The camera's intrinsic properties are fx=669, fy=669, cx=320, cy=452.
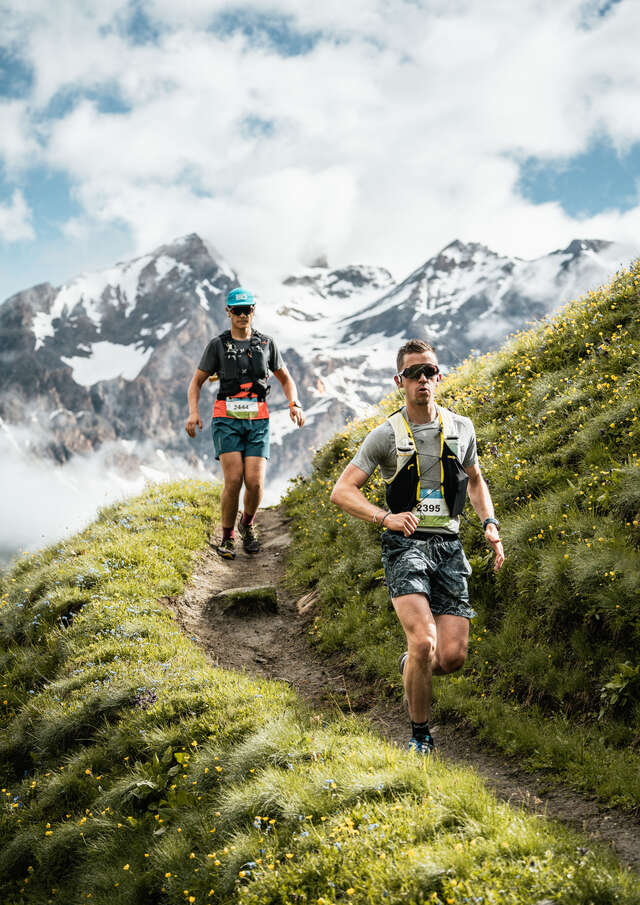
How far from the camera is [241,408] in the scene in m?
11.1

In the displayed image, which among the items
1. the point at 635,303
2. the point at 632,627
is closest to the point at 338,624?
the point at 632,627

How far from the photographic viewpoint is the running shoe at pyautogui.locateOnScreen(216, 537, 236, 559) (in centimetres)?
1227

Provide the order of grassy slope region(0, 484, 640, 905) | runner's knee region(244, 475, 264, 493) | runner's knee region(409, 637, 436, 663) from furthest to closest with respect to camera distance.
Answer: runner's knee region(244, 475, 264, 493)
runner's knee region(409, 637, 436, 663)
grassy slope region(0, 484, 640, 905)

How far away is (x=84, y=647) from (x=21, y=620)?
7.93ft

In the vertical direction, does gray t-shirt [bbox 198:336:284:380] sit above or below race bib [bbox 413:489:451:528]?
above

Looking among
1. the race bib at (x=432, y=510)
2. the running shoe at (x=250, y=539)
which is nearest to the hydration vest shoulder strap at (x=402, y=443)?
the race bib at (x=432, y=510)

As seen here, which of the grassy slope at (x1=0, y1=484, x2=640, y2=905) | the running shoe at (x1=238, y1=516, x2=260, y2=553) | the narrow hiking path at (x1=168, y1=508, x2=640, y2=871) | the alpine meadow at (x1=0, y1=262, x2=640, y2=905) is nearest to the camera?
the grassy slope at (x1=0, y1=484, x2=640, y2=905)

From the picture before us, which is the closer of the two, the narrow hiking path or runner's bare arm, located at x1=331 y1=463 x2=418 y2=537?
the narrow hiking path

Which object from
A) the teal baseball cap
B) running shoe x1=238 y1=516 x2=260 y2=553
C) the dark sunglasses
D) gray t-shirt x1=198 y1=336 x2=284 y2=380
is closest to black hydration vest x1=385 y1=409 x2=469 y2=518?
the dark sunglasses

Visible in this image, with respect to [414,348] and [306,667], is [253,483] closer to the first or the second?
[306,667]

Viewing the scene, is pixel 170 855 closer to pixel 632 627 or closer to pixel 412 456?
pixel 412 456

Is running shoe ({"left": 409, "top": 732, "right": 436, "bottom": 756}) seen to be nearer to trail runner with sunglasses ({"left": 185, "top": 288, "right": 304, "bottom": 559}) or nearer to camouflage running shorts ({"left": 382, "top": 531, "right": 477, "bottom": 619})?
→ camouflage running shorts ({"left": 382, "top": 531, "right": 477, "bottom": 619})

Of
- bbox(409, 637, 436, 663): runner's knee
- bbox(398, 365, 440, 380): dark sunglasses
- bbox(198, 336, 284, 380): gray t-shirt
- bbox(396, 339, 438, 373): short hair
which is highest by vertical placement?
bbox(396, 339, 438, 373): short hair

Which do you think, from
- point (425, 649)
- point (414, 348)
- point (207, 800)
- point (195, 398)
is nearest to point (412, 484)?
point (414, 348)
